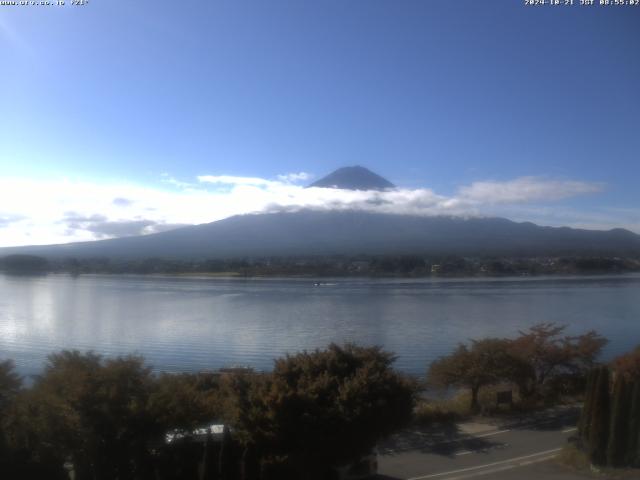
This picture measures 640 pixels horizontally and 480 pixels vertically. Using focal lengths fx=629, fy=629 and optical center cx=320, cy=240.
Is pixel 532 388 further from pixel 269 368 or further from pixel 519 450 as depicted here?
pixel 269 368

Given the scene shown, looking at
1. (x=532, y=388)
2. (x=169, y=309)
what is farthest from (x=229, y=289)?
(x=532, y=388)

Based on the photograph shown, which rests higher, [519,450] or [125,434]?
[125,434]

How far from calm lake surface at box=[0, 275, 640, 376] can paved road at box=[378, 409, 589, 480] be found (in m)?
6.31

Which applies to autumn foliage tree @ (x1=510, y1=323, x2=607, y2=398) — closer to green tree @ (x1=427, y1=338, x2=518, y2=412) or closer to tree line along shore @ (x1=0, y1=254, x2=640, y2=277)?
green tree @ (x1=427, y1=338, x2=518, y2=412)

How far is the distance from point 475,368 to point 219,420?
7.49m

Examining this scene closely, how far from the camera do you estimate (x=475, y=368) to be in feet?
45.9

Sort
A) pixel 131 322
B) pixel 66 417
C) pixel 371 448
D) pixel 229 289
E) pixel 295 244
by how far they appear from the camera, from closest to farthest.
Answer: pixel 66 417, pixel 371 448, pixel 131 322, pixel 229 289, pixel 295 244

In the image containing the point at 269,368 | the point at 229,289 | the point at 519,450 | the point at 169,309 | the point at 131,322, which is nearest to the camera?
the point at 519,450

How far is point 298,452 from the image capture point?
7730 millimetres

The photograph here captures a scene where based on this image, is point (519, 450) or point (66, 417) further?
point (519, 450)

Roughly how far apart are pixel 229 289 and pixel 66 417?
36.8 meters

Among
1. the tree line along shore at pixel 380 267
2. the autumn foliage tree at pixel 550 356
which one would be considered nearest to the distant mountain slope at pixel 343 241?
the tree line along shore at pixel 380 267

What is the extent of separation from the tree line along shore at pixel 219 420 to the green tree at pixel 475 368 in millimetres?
4842

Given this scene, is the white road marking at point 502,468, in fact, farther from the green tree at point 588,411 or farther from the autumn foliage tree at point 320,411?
the autumn foliage tree at point 320,411
